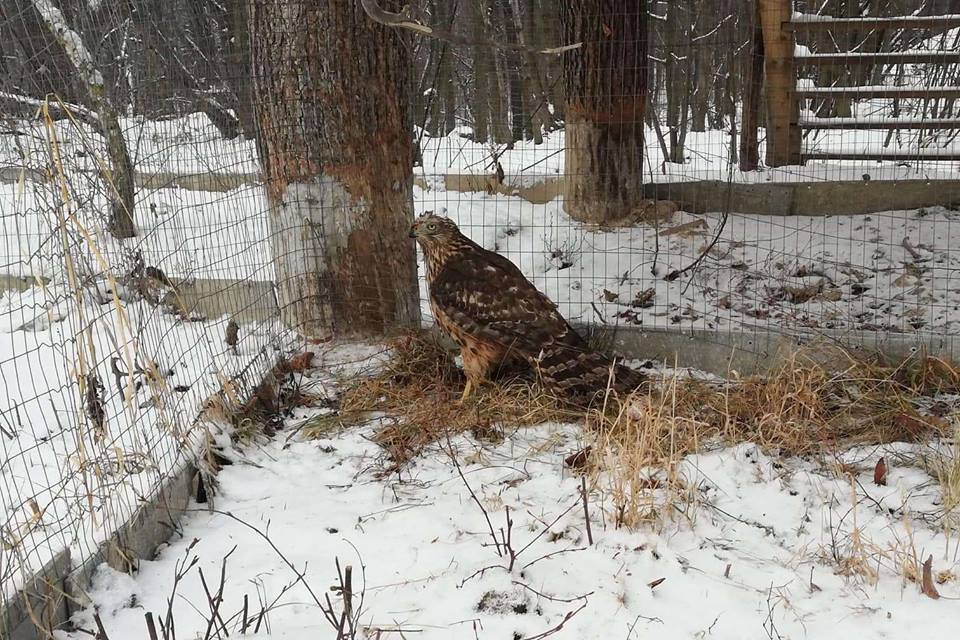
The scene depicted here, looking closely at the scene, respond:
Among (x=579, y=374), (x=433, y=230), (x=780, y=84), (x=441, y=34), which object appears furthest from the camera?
(x=780, y=84)

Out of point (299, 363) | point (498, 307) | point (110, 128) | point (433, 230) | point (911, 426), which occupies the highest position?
point (110, 128)

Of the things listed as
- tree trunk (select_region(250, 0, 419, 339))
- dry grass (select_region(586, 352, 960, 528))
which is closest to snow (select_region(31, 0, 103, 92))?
tree trunk (select_region(250, 0, 419, 339))

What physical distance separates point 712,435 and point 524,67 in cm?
699

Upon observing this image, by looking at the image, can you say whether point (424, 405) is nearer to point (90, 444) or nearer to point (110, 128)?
point (90, 444)

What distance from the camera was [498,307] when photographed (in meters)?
4.55

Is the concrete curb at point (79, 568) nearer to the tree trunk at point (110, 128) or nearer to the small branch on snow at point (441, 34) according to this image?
the tree trunk at point (110, 128)

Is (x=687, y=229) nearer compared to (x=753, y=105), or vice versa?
(x=687, y=229)

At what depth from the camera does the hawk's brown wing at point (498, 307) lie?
4.49 m

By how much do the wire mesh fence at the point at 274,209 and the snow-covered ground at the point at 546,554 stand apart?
433 millimetres

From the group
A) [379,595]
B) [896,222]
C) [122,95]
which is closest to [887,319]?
[896,222]

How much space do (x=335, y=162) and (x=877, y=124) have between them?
4.98m

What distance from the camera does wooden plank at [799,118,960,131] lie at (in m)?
7.08

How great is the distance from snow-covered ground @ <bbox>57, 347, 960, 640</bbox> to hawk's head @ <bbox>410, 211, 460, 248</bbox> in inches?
59.0

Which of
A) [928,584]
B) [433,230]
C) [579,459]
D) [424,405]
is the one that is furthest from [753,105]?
[928,584]
